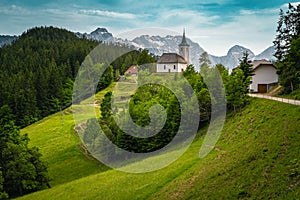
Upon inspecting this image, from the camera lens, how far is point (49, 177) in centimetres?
5122

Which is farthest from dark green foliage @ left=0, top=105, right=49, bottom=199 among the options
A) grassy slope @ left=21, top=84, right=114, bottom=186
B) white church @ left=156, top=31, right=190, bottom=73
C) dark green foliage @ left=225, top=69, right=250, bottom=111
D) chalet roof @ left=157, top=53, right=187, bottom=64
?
chalet roof @ left=157, top=53, right=187, bottom=64

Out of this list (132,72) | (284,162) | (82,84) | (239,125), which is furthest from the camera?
(132,72)

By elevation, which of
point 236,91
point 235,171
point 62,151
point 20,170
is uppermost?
point 236,91

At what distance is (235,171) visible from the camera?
25.5m

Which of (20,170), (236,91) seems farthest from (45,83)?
(236,91)

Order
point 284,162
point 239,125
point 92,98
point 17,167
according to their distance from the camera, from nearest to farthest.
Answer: point 284,162 < point 239,125 < point 17,167 < point 92,98

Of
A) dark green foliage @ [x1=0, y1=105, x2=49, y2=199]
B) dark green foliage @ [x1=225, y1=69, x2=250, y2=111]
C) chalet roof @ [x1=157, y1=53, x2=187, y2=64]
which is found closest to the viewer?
dark green foliage @ [x1=225, y1=69, x2=250, y2=111]

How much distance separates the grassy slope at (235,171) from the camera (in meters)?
21.7

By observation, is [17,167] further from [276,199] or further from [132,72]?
[132,72]

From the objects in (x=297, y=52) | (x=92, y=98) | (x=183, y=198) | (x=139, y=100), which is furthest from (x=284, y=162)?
(x=92, y=98)

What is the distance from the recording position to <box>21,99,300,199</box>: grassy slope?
2166 cm

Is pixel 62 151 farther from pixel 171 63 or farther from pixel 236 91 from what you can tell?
pixel 171 63

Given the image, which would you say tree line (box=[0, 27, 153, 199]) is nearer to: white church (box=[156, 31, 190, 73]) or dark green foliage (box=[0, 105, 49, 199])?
dark green foliage (box=[0, 105, 49, 199])

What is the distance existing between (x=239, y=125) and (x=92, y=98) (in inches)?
2799
